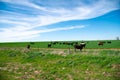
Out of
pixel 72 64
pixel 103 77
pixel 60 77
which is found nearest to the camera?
pixel 103 77

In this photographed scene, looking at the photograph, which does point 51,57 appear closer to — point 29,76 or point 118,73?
point 29,76

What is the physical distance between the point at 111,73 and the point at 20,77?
10.8m

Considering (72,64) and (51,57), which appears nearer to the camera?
(72,64)

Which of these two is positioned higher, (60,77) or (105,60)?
(105,60)

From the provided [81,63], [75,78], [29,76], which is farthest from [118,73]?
[29,76]

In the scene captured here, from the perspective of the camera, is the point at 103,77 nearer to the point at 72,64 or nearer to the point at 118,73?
the point at 118,73

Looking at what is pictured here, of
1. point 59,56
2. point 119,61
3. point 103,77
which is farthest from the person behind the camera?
point 59,56

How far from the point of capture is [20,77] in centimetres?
1892

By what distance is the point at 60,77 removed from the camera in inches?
707

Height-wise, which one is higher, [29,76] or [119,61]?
[119,61]

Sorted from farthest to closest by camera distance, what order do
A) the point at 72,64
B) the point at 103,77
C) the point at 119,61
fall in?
the point at 72,64 < the point at 119,61 < the point at 103,77

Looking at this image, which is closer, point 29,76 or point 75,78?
point 75,78

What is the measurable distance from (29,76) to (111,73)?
9.81 meters

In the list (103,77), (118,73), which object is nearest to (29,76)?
(103,77)
